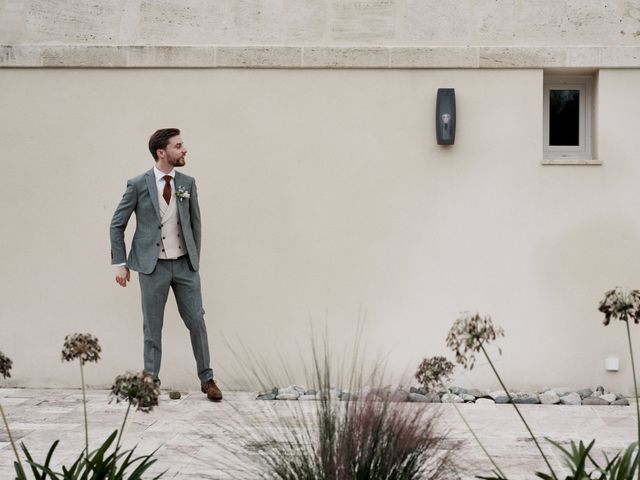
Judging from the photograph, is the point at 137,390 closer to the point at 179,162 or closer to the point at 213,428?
the point at 213,428

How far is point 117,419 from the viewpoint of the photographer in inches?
240

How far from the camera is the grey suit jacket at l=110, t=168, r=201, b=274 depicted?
6.52 meters

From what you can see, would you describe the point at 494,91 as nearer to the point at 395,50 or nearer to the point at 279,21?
the point at 395,50

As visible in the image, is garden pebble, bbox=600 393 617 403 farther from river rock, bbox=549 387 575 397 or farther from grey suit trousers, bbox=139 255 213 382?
grey suit trousers, bbox=139 255 213 382

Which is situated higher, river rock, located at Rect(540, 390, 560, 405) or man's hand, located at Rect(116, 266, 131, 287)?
man's hand, located at Rect(116, 266, 131, 287)

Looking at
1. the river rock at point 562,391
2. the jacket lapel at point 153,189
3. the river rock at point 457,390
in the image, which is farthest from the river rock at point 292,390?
the river rock at point 562,391

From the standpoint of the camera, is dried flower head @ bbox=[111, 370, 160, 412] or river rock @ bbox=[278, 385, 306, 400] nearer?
dried flower head @ bbox=[111, 370, 160, 412]

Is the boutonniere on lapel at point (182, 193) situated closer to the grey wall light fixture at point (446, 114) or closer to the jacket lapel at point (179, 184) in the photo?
the jacket lapel at point (179, 184)

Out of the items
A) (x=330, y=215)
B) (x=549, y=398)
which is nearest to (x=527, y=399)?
(x=549, y=398)

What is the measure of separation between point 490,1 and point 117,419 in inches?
156

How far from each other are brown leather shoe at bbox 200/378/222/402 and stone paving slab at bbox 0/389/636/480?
0.18 feet

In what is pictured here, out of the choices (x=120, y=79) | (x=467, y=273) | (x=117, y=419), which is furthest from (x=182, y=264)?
(x=467, y=273)

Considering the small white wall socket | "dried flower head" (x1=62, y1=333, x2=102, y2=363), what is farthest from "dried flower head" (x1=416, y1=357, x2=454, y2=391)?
the small white wall socket

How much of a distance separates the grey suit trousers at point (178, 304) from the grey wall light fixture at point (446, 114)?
2.04 m
